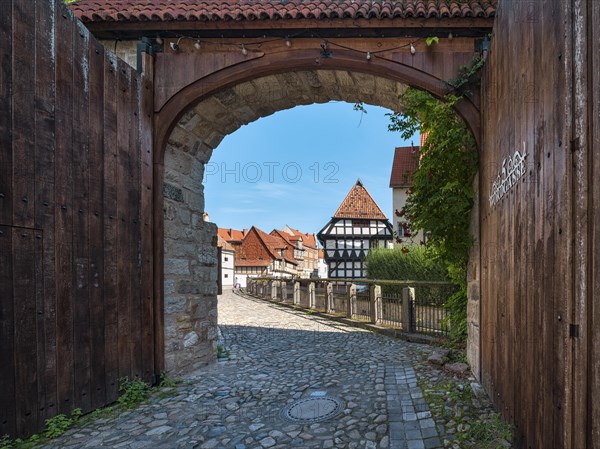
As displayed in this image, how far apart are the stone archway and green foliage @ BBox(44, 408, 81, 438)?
135cm

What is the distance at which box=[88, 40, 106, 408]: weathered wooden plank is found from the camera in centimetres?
347

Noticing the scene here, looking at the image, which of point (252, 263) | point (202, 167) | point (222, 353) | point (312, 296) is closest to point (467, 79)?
point (202, 167)

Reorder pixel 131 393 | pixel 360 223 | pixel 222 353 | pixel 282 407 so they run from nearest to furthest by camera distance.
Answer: pixel 282 407, pixel 131 393, pixel 222 353, pixel 360 223

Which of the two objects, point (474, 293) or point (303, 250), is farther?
point (303, 250)

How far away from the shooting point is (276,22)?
4402 mm

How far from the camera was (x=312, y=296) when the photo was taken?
12602mm

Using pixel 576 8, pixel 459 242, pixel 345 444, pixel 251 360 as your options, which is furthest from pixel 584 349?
pixel 251 360

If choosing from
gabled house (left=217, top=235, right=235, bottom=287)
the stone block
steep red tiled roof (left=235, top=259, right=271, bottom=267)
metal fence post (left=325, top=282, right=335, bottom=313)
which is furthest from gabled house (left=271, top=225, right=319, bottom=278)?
the stone block

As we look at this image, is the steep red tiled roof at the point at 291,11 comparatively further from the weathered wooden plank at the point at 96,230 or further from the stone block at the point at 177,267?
the stone block at the point at 177,267

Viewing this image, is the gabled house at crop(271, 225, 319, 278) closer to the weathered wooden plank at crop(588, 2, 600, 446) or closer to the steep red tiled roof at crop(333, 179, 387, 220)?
the steep red tiled roof at crop(333, 179, 387, 220)

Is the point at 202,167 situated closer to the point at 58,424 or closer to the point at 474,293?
the point at 58,424

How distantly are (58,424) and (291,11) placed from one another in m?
4.61

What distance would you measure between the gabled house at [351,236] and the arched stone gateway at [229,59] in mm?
23602

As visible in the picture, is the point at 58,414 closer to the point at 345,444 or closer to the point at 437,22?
the point at 345,444
